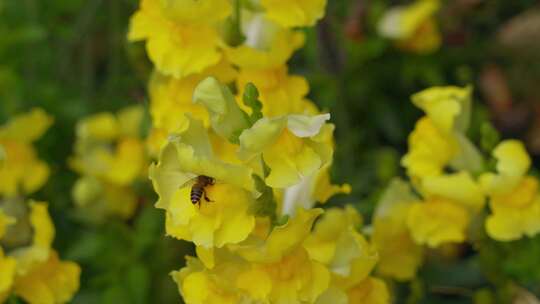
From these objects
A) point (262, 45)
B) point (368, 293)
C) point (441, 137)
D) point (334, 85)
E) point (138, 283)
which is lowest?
point (138, 283)

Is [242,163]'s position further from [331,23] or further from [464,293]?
[331,23]

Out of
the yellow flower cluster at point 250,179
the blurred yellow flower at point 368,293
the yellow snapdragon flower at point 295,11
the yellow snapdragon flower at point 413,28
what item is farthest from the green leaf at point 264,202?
the yellow snapdragon flower at point 413,28

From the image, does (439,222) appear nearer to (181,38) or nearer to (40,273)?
(181,38)

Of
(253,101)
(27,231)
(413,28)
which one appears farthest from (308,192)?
(413,28)

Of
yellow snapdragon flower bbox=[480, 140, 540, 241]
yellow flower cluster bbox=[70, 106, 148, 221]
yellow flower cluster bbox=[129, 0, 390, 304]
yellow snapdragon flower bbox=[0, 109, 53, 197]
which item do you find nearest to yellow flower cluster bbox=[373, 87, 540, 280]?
yellow snapdragon flower bbox=[480, 140, 540, 241]

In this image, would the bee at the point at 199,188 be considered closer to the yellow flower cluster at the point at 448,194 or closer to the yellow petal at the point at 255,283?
the yellow petal at the point at 255,283

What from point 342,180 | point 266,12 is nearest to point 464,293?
point 342,180
